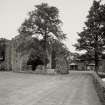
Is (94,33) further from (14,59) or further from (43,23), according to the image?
(14,59)

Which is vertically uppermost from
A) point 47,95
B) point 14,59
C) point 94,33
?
point 94,33

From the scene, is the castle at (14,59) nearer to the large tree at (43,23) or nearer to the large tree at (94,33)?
the large tree at (43,23)

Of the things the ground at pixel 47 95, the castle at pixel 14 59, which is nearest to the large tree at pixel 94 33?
the castle at pixel 14 59

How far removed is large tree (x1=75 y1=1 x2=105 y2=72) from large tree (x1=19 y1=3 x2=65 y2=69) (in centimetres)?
639

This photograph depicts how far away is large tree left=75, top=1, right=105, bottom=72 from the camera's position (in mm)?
40625

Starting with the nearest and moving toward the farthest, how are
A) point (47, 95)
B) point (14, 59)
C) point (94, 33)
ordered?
point (47, 95) → point (94, 33) → point (14, 59)

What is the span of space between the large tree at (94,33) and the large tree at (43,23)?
252 inches

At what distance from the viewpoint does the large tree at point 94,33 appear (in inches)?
1599

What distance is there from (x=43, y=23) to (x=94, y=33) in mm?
12325

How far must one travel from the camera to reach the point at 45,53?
145 feet

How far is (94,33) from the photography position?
135 feet

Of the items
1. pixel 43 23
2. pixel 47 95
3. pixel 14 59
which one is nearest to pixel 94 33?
pixel 43 23

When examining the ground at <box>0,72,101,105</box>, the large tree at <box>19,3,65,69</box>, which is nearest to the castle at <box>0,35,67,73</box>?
the large tree at <box>19,3,65,69</box>

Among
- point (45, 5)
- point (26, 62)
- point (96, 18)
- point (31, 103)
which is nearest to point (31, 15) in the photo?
point (45, 5)
